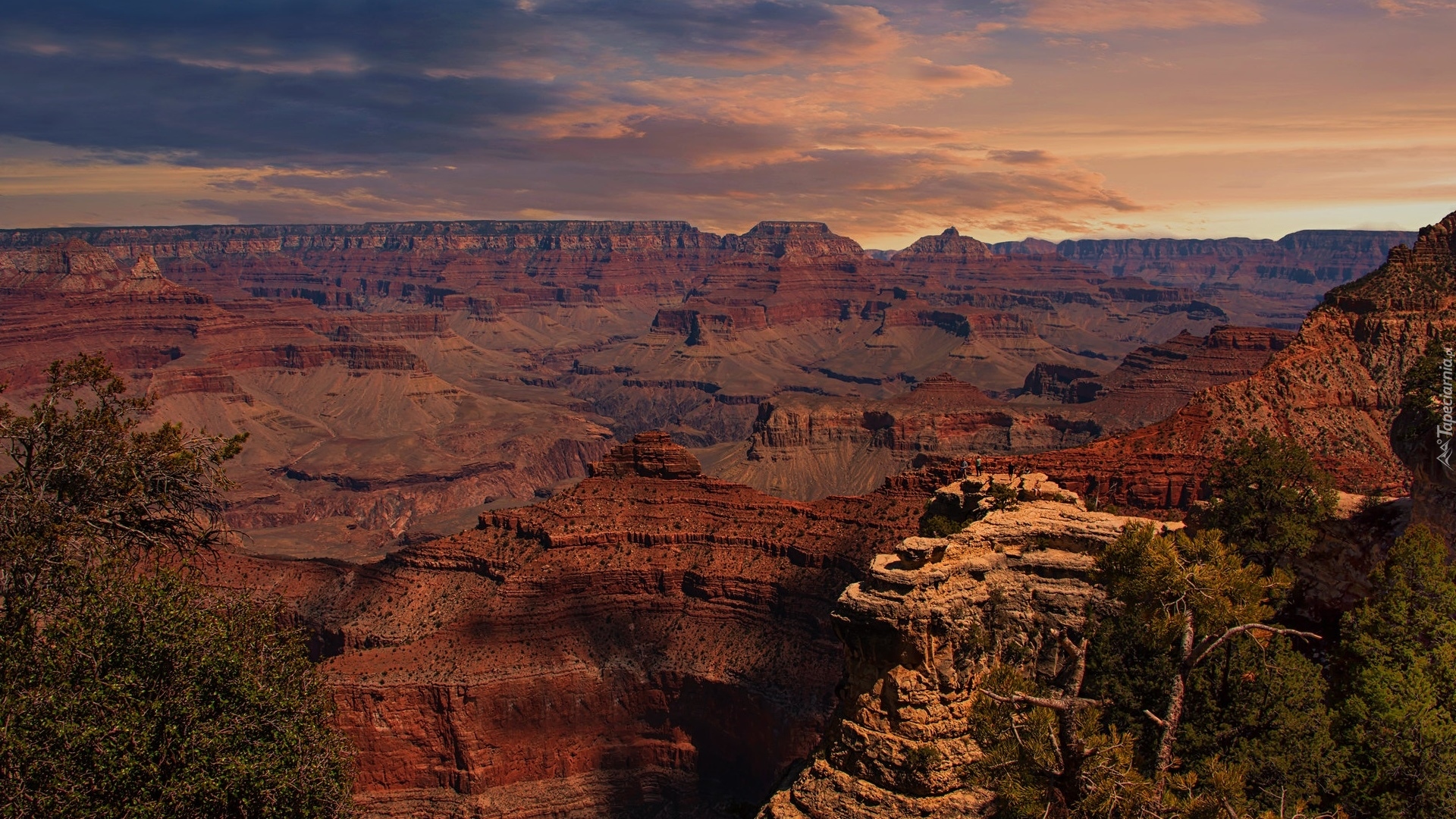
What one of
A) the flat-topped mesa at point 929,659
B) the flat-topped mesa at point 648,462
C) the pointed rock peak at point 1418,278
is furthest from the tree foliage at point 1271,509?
the flat-topped mesa at point 648,462

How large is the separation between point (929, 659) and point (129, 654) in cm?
2146

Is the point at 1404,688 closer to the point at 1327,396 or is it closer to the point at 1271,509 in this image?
the point at 1271,509

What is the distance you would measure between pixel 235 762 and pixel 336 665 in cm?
3980

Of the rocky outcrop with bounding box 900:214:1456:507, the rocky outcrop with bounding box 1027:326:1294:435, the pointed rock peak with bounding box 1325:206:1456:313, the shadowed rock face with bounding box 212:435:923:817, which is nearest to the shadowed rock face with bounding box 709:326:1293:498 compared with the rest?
the rocky outcrop with bounding box 1027:326:1294:435

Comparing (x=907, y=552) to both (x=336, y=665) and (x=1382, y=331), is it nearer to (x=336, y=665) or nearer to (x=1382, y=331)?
(x=336, y=665)

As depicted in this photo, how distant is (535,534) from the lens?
7856cm

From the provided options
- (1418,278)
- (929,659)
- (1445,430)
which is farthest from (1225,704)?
(1418,278)

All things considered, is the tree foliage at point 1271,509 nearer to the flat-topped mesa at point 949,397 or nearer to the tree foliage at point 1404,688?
the tree foliage at point 1404,688

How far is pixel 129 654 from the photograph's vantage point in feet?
90.4

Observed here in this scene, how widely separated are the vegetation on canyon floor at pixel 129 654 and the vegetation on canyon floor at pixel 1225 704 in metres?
19.9

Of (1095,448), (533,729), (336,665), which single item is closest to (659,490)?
(533,729)

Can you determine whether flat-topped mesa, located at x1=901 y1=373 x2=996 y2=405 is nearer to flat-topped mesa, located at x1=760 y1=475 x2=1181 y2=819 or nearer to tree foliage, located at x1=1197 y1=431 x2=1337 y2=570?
tree foliage, located at x1=1197 y1=431 x2=1337 y2=570

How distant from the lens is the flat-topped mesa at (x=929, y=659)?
26.7 m

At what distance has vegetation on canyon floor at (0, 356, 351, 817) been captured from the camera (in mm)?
25594
